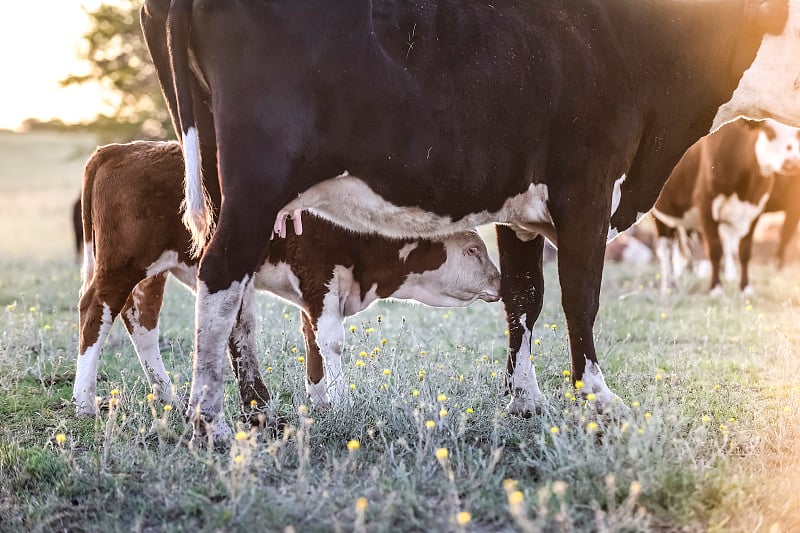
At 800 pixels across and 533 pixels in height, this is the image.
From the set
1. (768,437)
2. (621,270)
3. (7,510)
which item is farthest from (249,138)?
(621,270)

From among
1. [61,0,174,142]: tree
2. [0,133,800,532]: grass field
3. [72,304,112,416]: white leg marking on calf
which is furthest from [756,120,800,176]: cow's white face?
[61,0,174,142]: tree

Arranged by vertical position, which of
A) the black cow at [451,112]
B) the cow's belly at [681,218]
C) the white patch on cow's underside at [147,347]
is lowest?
the cow's belly at [681,218]

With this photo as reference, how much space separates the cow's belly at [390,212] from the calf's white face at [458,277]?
1686 millimetres

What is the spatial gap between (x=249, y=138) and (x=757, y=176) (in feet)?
31.5

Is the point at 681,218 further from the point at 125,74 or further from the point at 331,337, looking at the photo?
the point at 125,74

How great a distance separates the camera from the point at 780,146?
11.8 meters

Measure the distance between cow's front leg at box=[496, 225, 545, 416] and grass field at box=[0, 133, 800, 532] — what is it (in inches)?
9.7

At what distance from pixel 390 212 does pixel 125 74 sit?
20.0 metres

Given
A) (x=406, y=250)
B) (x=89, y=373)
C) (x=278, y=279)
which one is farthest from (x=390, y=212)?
(x=89, y=373)

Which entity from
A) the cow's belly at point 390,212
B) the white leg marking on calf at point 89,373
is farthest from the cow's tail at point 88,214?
the cow's belly at point 390,212

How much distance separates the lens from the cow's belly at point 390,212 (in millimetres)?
4547

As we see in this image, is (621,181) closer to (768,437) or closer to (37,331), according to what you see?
(768,437)

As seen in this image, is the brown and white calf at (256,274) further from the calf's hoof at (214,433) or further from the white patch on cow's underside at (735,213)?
the white patch on cow's underside at (735,213)

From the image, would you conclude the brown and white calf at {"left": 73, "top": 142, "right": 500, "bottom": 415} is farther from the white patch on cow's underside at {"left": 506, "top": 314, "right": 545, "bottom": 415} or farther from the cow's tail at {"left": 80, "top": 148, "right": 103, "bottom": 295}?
the white patch on cow's underside at {"left": 506, "top": 314, "right": 545, "bottom": 415}
